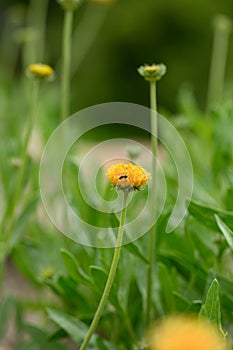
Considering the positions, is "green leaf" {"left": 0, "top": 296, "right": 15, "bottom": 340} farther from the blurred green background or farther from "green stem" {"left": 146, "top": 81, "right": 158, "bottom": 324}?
the blurred green background

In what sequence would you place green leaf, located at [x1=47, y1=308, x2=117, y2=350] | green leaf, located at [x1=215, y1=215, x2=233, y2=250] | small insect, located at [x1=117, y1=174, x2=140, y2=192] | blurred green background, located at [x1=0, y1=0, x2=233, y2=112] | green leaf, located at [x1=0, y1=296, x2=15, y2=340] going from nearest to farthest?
small insect, located at [x1=117, y1=174, x2=140, y2=192]
green leaf, located at [x1=215, y1=215, x2=233, y2=250]
green leaf, located at [x1=47, y1=308, x2=117, y2=350]
green leaf, located at [x1=0, y1=296, x2=15, y2=340]
blurred green background, located at [x1=0, y1=0, x2=233, y2=112]

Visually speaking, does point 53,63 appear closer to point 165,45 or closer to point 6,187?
point 165,45

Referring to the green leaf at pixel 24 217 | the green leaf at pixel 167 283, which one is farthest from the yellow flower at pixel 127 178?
the green leaf at pixel 24 217

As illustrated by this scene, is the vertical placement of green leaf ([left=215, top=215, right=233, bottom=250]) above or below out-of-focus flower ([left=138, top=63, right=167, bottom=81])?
below

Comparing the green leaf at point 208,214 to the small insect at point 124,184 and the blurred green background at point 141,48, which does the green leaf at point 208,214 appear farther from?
the blurred green background at point 141,48

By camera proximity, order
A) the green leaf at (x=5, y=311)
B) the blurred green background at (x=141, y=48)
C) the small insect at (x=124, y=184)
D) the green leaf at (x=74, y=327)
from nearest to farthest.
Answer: the small insect at (x=124, y=184)
the green leaf at (x=74, y=327)
the green leaf at (x=5, y=311)
the blurred green background at (x=141, y=48)

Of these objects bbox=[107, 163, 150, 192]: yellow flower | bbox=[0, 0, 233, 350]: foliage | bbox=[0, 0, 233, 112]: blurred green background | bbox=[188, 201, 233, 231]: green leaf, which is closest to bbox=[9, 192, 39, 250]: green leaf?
bbox=[0, 0, 233, 350]: foliage

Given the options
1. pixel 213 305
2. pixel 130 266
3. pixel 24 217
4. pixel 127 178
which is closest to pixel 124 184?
pixel 127 178
